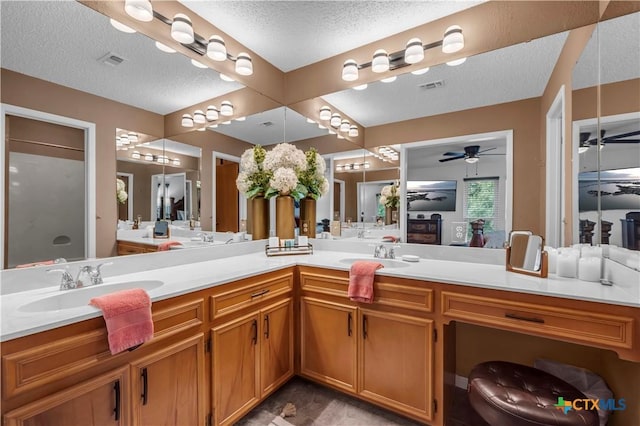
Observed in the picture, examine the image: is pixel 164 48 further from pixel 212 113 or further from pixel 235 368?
pixel 235 368

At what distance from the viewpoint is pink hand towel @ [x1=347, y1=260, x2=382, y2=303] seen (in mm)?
1679

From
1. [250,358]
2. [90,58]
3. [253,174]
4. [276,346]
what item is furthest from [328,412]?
[90,58]

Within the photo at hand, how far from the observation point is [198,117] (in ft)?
6.95

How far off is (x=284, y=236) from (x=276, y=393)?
1234mm

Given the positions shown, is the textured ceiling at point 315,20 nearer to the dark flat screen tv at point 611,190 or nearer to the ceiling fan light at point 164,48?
the ceiling fan light at point 164,48

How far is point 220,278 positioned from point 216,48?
5.34 ft

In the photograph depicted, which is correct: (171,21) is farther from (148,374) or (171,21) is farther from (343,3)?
(148,374)

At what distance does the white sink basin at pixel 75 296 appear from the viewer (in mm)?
1170

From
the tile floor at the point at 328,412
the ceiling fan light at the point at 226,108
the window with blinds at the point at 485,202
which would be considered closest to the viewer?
the tile floor at the point at 328,412

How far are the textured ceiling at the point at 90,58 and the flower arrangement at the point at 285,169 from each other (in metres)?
0.75

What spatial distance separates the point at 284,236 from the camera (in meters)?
2.58

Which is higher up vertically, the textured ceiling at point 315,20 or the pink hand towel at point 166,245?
the textured ceiling at point 315,20

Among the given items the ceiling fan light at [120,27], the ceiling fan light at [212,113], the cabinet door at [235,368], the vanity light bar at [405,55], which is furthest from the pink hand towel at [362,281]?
the ceiling fan light at [120,27]

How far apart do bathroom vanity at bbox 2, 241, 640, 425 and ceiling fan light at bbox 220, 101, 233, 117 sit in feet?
3.69
